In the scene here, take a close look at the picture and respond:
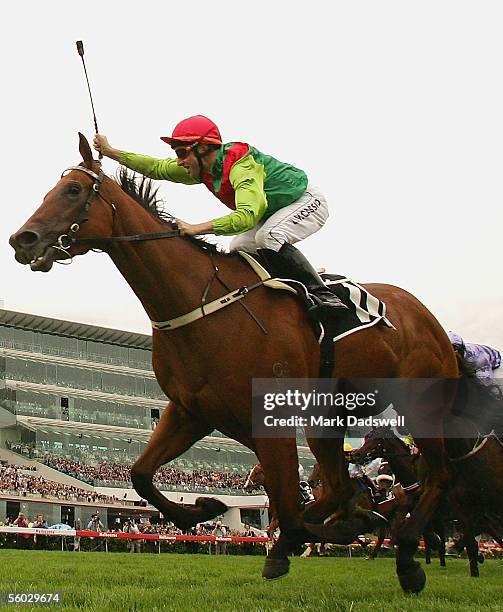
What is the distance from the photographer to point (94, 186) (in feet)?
16.4

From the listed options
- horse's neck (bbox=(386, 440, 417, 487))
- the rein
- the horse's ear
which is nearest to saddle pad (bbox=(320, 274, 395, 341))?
the horse's ear

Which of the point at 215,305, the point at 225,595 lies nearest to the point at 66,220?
the point at 215,305

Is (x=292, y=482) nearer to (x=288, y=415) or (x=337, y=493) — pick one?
(x=288, y=415)

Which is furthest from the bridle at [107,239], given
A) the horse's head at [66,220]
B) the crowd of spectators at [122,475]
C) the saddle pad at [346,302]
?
the crowd of spectators at [122,475]

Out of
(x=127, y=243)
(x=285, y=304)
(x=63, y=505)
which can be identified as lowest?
(x=63, y=505)

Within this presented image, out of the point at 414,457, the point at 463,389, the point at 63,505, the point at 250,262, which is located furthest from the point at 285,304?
the point at 63,505

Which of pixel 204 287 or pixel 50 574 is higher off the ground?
pixel 204 287

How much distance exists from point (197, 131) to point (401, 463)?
30.5 feet

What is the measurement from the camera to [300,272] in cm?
555

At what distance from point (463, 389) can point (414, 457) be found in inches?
229

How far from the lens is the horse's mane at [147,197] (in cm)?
541

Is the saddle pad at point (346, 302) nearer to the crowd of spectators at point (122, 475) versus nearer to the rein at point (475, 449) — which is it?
the rein at point (475, 449)

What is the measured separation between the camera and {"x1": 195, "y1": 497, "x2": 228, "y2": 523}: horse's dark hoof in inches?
225

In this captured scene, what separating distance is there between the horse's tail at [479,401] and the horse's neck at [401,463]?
5800 mm
